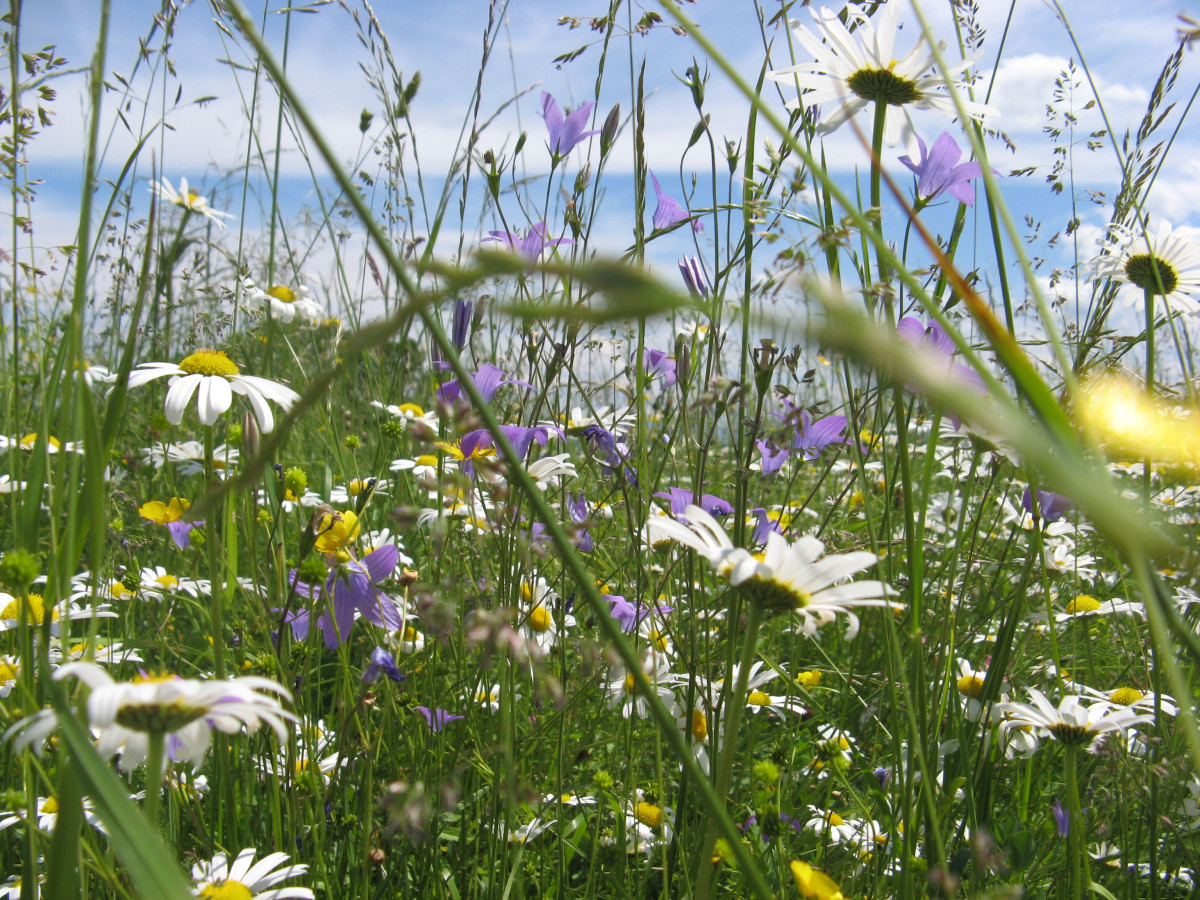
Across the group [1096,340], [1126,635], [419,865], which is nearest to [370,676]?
[419,865]

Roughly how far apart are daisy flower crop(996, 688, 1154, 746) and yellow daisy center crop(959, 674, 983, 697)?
268 mm

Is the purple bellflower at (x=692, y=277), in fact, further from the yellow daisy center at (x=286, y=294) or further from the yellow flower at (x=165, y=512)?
the yellow daisy center at (x=286, y=294)

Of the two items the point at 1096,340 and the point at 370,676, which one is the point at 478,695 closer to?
the point at 370,676

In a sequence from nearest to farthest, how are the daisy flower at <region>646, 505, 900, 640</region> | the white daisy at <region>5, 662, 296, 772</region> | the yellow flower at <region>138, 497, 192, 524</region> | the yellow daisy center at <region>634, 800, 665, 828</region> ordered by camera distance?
the white daisy at <region>5, 662, 296, 772</region> < the daisy flower at <region>646, 505, 900, 640</region> < the yellow daisy center at <region>634, 800, 665, 828</region> < the yellow flower at <region>138, 497, 192, 524</region>

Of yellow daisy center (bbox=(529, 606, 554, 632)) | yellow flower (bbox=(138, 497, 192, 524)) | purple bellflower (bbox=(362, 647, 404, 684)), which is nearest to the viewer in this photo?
purple bellflower (bbox=(362, 647, 404, 684))

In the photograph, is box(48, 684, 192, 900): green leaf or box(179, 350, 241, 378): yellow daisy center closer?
box(48, 684, 192, 900): green leaf

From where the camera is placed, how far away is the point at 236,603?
1.61 m

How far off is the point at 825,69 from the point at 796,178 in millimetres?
294

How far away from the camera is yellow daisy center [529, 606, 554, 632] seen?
50.0 inches

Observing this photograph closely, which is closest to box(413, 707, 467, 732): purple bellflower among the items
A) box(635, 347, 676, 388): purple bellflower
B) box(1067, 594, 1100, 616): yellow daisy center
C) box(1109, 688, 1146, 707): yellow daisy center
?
box(635, 347, 676, 388): purple bellflower

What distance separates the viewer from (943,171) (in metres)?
1.04

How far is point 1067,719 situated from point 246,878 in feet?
3.23

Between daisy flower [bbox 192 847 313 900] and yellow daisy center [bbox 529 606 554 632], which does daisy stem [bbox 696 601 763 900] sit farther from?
yellow daisy center [bbox 529 606 554 632]

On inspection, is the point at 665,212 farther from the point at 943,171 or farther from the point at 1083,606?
the point at 1083,606
